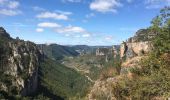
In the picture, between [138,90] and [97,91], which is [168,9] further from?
[97,91]

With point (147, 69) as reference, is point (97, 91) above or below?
below

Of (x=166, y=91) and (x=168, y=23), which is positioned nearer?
(x=166, y=91)

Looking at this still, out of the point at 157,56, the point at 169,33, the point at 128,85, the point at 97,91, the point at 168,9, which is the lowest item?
the point at 97,91

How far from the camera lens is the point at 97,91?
582 ft

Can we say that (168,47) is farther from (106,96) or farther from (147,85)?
(106,96)

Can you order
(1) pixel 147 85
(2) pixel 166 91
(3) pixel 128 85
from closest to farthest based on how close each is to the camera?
(2) pixel 166 91 → (1) pixel 147 85 → (3) pixel 128 85

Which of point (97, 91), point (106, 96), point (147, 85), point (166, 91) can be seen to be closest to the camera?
point (166, 91)

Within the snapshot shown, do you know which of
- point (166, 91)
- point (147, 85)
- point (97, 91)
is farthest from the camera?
point (97, 91)

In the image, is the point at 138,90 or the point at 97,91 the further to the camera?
the point at 97,91

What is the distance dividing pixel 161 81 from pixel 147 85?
2707 millimetres

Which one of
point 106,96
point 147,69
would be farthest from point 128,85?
point 106,96

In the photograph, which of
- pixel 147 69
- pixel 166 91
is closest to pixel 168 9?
pixel 147 69

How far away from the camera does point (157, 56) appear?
51.4 metres

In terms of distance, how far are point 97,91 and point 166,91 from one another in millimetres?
131813
